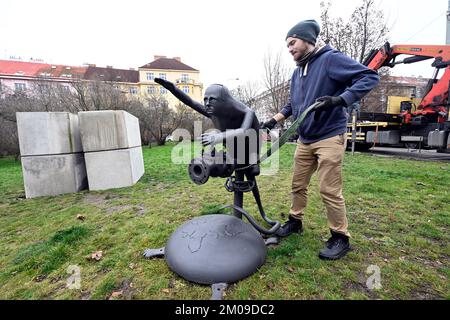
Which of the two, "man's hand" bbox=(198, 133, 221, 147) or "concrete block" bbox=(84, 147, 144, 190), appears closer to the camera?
"man's hand" bbox=(198, 133, 221, 147)

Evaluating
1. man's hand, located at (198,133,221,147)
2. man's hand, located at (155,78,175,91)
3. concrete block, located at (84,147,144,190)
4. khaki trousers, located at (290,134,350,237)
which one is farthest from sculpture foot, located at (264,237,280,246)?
concrete block, located at (84,147,144,190)

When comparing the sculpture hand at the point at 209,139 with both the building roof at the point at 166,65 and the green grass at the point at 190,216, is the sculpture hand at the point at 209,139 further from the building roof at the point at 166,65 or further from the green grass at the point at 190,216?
A: the building roof at the point at 166,65

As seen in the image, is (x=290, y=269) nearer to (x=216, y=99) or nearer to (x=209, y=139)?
(x=209, y=139)

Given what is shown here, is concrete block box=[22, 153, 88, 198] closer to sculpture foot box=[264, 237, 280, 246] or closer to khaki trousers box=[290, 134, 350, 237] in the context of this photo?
sculpture foot box=[264, 237, 280, 246]

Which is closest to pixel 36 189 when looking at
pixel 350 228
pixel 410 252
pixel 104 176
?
pixel 104 176

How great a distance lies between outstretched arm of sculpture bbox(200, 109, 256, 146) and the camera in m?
1.45

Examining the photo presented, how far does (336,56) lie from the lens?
181cm

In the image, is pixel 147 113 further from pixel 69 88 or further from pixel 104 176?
pixel 104 176

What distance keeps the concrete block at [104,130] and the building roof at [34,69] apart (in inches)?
1549

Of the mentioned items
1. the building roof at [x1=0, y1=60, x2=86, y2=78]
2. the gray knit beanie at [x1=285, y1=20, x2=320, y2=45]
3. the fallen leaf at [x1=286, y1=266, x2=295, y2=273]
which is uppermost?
the building roof at [x1=0, y1=60, x2=86, y2=78]

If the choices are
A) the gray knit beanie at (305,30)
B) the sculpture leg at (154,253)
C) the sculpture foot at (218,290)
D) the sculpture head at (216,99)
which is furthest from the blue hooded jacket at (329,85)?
the sculpture leg at (154,253)

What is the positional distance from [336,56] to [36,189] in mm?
5280

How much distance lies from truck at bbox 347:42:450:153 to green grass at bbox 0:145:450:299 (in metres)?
5.15

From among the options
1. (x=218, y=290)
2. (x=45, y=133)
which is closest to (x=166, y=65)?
(x=45, y=133)
